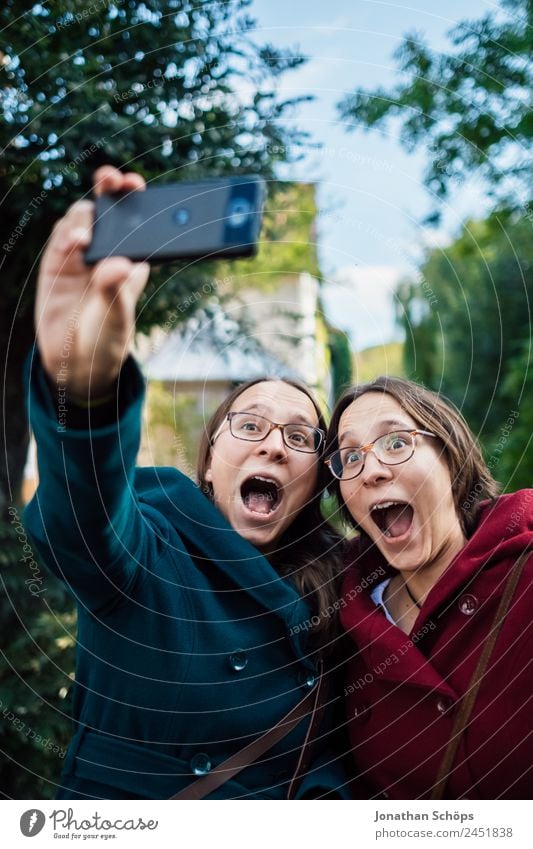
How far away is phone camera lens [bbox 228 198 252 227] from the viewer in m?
0.88

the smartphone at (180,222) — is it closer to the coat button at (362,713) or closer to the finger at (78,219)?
the finger at (78,219)

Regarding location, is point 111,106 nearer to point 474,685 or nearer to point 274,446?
point 274,446

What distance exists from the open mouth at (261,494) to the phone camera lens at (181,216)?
0.76 meters

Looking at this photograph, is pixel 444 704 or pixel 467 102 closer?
pixel 444 704

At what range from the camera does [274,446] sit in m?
1.56

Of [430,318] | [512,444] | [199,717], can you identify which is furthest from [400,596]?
[430,318]

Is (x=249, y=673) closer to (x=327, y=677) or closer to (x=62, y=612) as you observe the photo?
(x=327, y=677)

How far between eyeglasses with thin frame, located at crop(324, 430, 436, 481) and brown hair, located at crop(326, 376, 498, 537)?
5cm

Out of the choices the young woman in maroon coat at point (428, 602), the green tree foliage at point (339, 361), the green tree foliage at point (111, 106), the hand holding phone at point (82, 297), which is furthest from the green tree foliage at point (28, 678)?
the hand holding phone at point (82, 297)

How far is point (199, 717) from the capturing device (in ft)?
4.40

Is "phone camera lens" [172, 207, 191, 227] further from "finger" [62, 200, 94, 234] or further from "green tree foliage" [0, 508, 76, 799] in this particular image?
"green tree foliage" [0, 508, 76, 799]

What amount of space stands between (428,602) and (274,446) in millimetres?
403

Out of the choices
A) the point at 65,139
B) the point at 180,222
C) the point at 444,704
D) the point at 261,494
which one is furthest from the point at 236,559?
the point at 65,139

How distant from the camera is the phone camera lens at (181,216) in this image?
88cm
